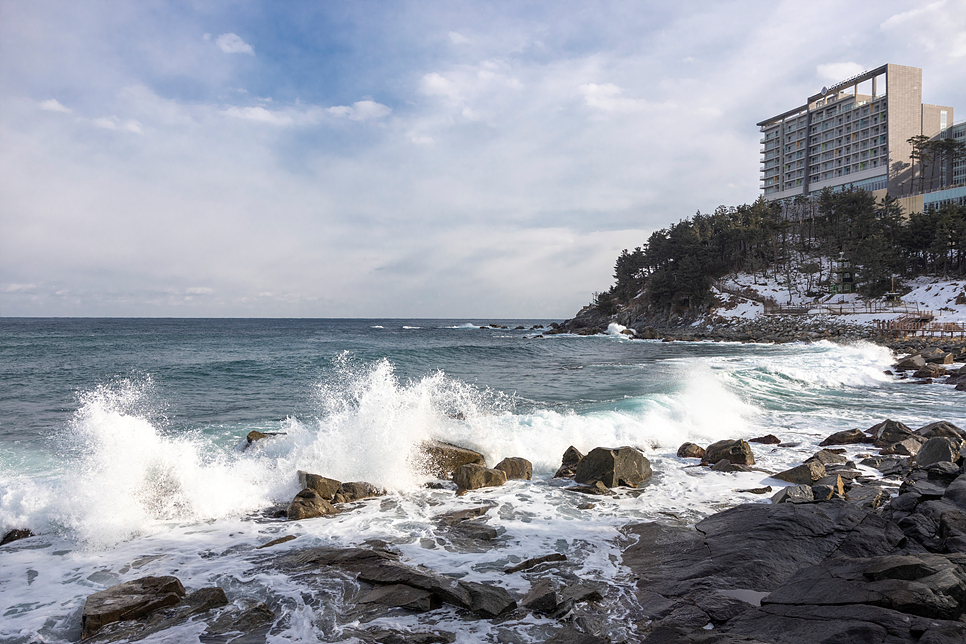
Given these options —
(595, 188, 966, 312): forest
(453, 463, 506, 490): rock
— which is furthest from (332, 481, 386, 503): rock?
(595, 188, 966, 312): forest

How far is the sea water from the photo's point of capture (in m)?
5.49

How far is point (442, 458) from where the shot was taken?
970 cm

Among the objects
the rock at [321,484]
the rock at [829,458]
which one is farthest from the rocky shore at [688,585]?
the rock at [829,458]

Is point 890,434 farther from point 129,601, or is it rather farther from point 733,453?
A: point 129,601

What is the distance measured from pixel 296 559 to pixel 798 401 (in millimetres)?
17462

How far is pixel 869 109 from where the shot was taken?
286ft

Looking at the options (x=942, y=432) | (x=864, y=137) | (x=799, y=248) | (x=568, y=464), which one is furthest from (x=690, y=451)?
→ (x=864, y=137)

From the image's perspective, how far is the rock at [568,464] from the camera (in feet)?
31.7

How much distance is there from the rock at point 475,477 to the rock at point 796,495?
171 inches

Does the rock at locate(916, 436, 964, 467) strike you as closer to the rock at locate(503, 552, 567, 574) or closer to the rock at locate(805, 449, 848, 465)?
the rock at locate(805, 449, 848, 465)

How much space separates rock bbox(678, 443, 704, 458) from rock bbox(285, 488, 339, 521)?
24.2 feet

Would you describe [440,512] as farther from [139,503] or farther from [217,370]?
[217,370]

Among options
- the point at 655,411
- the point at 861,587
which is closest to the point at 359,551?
the point at 861,587

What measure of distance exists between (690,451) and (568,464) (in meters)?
2.95
